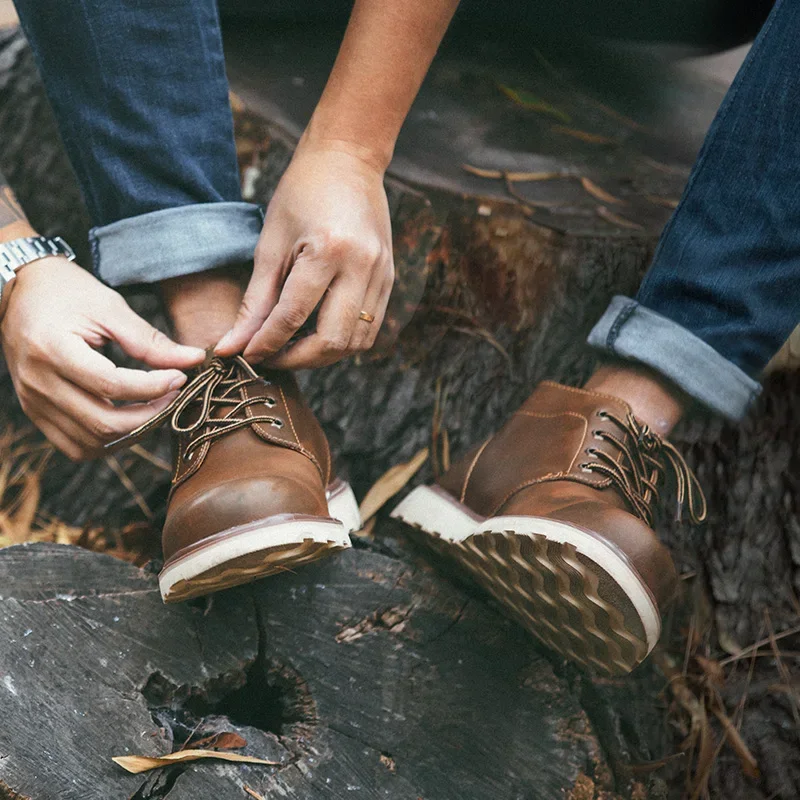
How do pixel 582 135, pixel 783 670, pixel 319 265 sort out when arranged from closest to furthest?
1. pixel 319 265
2. pixel 783 670
3. pixel 582 135

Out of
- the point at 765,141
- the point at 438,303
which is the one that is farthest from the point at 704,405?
the point at 438,303

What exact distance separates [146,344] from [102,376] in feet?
0.23

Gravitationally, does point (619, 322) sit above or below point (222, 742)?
above

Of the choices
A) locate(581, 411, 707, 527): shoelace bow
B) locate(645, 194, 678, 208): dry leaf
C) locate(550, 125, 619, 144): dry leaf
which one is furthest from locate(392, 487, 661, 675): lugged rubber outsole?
locate(550, 125, 619, 144): dry leaf

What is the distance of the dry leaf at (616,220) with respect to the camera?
1146 mm

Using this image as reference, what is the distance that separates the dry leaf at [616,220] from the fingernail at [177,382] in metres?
0.71

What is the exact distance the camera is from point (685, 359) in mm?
875

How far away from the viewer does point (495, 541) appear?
78 cm

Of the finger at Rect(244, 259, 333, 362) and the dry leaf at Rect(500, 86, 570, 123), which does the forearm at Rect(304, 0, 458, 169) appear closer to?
the finger at Rect(244, 259, 333, 362)

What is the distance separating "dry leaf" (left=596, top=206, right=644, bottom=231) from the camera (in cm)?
115

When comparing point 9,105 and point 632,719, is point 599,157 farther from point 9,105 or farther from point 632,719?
point 9,105

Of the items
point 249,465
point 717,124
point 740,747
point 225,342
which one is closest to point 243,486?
point 249,465

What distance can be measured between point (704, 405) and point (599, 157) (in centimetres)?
58

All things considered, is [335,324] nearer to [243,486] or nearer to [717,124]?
[243,486]
